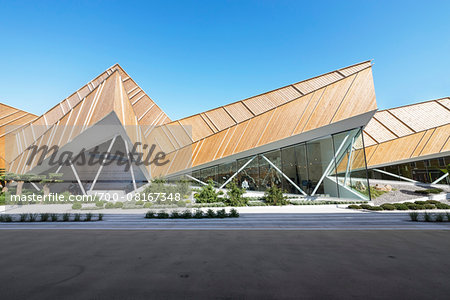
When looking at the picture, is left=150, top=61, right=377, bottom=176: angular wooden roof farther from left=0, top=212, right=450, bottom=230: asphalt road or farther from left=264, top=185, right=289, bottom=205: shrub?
left=0, top=212, right=450, bottom=230: asphalt road

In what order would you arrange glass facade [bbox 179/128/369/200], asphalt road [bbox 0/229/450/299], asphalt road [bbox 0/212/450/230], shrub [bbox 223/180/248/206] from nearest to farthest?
asphalt road [bbox 0/229/450/299], asphalt road [bbox 0/212/450/230], shrub [bbox 223/180/248/206], glass facade [bbox 179/128/369/200]

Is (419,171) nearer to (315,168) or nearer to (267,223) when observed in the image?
(315,168)

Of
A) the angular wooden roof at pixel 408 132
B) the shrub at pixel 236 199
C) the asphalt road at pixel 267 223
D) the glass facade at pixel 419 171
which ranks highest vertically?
the angular wooden roof at pixel 408 132

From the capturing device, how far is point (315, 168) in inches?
688

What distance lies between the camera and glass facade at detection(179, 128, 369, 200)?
54.7 feet

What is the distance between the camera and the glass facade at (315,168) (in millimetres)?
16672

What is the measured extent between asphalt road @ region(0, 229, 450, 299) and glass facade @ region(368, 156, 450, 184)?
21665 mm

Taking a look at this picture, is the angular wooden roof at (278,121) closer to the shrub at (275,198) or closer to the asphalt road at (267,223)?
the shrub at (275,198)

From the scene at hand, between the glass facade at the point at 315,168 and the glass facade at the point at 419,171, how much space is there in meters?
11.3

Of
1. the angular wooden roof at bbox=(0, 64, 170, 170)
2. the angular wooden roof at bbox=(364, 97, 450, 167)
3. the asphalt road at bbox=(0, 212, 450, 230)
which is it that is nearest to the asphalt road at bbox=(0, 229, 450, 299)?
the asphalt road at bbox=(0, 212, 450, 230)

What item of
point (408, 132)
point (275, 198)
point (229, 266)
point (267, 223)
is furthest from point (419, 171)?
point (229, 266)

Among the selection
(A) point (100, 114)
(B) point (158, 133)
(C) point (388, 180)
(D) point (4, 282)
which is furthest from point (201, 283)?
(C) point (388, 180)

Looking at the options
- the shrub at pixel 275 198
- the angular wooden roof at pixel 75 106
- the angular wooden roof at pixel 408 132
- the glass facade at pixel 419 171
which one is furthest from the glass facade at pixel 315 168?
the angular wooden roof at pixel 75 106

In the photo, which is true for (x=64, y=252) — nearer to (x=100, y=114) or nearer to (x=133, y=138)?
(x=100, y=114)
